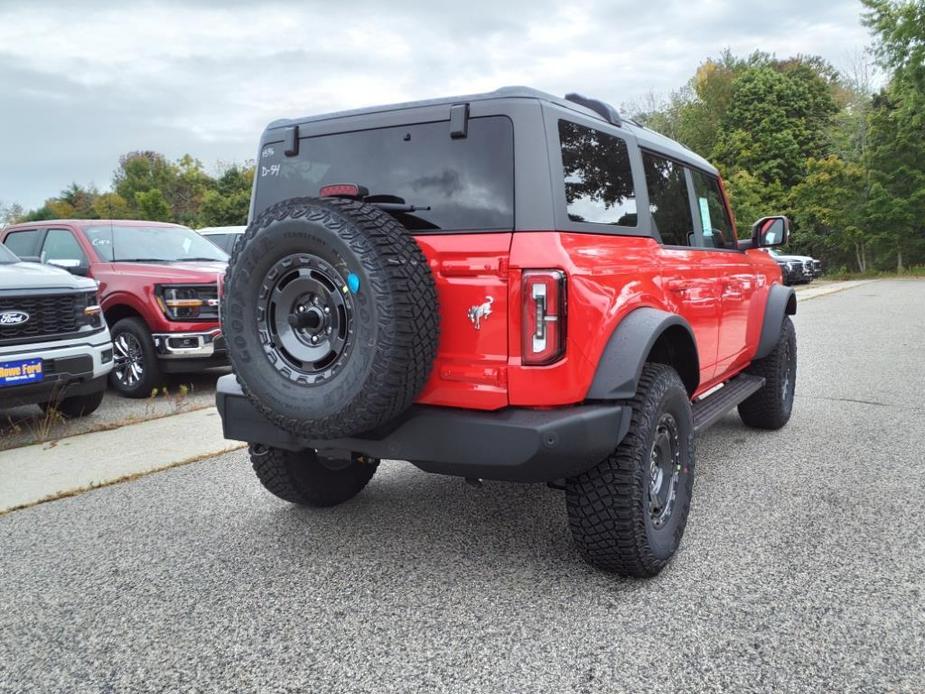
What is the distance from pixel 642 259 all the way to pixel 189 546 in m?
2.51

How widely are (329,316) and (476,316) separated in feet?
1.77

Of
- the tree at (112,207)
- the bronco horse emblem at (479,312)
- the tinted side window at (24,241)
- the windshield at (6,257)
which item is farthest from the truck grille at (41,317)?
the tree at (112,207)

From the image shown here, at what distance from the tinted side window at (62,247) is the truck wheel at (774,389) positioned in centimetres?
672

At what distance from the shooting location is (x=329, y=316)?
2666 millimetres

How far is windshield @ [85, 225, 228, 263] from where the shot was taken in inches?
308

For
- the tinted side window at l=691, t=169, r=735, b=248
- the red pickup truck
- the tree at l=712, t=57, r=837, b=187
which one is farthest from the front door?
the tree at l=712, t=57, r=837, b=187

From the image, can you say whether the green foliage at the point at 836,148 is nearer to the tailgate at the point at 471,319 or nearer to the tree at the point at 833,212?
the tree at the point at 833,212

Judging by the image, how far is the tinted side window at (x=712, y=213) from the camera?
4.51 meters

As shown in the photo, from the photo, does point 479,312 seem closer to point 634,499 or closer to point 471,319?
point 471,319

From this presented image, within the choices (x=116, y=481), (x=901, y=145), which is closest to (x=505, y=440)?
(x=116, y=481)

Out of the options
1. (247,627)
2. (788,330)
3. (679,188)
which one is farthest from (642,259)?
(788,330)

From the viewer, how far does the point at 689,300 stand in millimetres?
3717

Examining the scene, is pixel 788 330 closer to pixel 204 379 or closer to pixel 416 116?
pixel 416 116

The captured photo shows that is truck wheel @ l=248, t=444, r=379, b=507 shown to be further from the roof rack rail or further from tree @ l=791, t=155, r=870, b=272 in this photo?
tree @ l=791, t=155, r=870, b=272
